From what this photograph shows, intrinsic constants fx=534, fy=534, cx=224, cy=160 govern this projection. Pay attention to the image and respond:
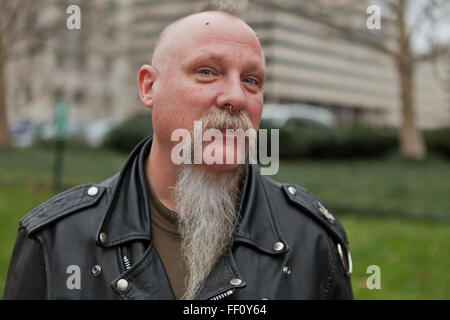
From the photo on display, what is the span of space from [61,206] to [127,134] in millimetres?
14505

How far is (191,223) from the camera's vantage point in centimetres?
218

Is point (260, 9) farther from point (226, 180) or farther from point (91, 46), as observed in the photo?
point (226, 180)

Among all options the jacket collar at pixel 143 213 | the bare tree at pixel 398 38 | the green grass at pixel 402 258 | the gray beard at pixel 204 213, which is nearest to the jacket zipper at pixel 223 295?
the gray beard at pixel 204 213

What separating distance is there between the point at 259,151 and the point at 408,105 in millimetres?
14096

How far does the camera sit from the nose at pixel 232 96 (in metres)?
2.07

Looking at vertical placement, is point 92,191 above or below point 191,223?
above

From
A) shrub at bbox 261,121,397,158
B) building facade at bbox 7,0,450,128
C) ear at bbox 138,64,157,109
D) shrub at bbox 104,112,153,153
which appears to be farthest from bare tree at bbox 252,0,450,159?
ear at bbox 138,64,157,109

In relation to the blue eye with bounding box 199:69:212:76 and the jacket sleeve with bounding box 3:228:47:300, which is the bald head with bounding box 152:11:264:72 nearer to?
the blue eye with bounding box 199:69:212:76

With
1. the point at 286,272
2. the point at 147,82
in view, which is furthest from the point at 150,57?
the point at 286,272

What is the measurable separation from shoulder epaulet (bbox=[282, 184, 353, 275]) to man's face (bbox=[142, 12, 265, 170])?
40cm

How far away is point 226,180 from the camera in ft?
7.23

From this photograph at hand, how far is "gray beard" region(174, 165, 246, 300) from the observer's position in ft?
6.98

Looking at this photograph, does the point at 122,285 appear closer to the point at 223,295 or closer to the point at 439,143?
the point at 223,295
